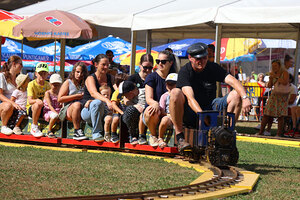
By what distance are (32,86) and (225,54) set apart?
57.3 feet

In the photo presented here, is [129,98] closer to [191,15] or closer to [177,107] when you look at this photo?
[177,107]

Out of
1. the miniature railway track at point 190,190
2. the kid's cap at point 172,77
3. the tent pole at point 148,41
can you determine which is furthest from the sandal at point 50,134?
the tent pole at point 148,41

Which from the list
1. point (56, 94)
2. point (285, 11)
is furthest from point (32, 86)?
point (285, 11)

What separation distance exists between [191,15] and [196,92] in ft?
17.3

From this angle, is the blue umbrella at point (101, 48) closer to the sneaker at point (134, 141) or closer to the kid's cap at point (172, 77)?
the sneaker at point (134, 141)

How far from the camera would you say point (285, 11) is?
39.9 feet

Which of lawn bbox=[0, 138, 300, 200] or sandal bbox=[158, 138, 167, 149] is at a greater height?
sandal bbox=[158, 138, 167, 149]

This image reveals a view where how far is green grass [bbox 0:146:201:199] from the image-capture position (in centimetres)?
587

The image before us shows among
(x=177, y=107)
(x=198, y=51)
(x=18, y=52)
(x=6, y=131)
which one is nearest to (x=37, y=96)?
(x=6, y=131)

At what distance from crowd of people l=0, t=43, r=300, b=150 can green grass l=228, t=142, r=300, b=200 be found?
88cm

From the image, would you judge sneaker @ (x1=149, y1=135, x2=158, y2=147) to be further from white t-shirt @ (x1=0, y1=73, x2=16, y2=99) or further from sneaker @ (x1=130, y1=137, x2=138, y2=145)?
white t-shirt @ (x1=0, y1=73, x2=16, y2=99)

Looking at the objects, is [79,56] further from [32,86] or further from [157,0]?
[32,86]

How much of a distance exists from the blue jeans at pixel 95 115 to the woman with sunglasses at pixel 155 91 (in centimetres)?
94

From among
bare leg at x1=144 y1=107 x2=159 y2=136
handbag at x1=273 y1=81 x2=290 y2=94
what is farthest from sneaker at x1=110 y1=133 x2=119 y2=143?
handbag at x1=273 y1=81 x2=290 y2=94
